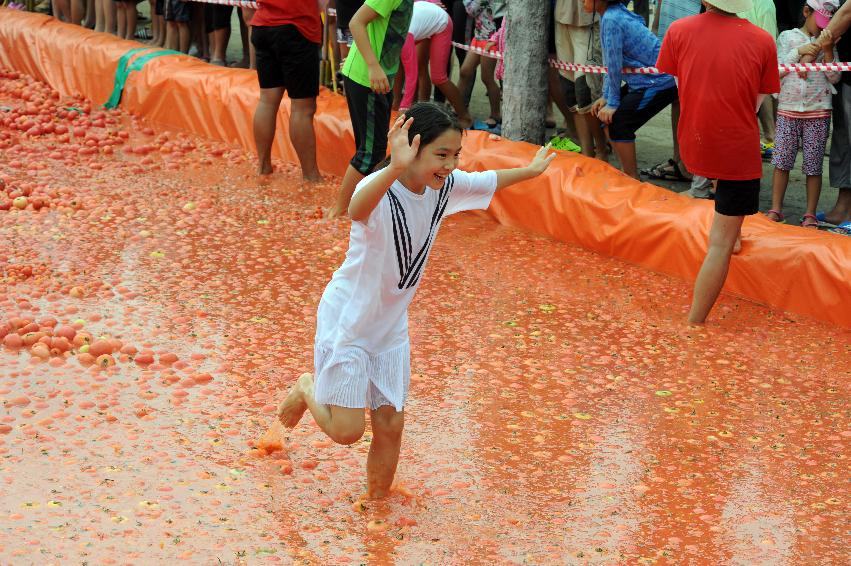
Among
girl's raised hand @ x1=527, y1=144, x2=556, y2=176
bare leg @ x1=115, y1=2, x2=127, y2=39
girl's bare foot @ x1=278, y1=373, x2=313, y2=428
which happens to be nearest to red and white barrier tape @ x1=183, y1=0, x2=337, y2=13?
bare leg @ x1=115, y1=2, x2=127, y2=39

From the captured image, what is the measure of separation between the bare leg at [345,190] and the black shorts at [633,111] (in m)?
1.78

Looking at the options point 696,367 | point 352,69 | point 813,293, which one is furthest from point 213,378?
point 813,293

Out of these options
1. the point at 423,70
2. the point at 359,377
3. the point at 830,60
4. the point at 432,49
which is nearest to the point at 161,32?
the point at 423,70

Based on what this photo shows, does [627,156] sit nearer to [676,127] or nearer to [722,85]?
[676,127]

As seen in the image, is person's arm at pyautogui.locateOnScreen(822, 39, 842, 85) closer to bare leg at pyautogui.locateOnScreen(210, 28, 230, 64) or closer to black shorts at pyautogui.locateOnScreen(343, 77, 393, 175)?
black shorts at pyautogui.locateOnScreen(343, 77, 393, 175)

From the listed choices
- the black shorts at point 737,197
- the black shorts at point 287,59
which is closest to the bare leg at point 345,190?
the black shorts at point 287,59

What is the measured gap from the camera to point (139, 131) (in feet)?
31.0

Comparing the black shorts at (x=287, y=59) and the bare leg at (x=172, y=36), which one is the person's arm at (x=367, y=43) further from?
the bare leg at (x=172, y=36)

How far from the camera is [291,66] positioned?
7719 millimetres

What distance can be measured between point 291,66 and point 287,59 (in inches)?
2.2

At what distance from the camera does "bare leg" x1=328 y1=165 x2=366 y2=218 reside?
22.9 ft

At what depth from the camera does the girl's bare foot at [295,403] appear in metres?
3.99

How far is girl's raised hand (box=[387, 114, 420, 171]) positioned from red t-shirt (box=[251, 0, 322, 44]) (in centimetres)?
448

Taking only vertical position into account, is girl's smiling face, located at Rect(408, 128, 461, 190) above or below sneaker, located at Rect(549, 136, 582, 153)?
above
